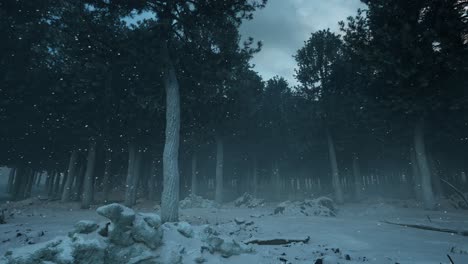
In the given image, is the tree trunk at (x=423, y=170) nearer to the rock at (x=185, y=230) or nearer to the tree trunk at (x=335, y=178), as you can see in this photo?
the tree trunk at (x=335, y=178)

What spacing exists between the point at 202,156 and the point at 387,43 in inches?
1026

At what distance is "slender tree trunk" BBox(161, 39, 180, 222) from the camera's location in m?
12.5

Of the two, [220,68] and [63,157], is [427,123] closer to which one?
[220,68]

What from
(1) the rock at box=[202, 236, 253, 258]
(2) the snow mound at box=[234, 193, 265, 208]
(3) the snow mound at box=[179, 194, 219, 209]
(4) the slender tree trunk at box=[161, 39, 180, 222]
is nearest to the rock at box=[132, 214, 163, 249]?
(1) the rock at box=[202, 236, 253, 258]

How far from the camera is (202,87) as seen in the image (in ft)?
58.2

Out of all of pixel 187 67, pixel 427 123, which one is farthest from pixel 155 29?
pixel 427 123

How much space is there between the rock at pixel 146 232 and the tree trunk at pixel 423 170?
1907 cm

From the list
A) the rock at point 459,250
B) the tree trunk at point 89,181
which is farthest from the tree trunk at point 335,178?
the tree trunk at point 89,181

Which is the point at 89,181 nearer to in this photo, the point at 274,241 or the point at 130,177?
the point at 130,177

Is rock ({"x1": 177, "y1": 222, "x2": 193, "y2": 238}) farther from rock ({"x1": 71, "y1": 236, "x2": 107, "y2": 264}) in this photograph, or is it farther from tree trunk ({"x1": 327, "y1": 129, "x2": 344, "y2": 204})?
tree trunk ({"x1": 327, "y1": 129, "x2": 344, "y2": 204})

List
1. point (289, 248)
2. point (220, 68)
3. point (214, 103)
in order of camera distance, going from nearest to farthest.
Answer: point (289, 248)
point (220, 68)
point (214, 103)

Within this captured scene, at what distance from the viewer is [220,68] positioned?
1620cm

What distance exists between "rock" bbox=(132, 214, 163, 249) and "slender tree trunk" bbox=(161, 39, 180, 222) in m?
6.16

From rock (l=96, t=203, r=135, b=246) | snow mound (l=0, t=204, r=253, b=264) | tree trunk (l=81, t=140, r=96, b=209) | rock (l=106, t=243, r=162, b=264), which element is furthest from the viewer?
tree trunk (l=81, t=140, r=96, b=209)
